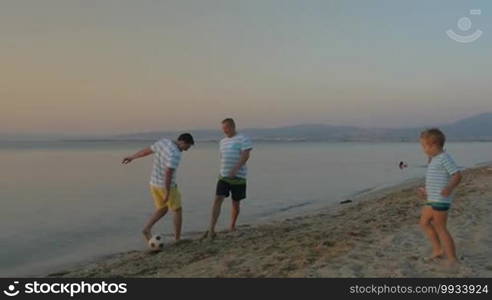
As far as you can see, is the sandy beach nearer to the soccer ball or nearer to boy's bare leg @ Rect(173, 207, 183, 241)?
the soccer ball

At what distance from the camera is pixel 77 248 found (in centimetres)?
1058

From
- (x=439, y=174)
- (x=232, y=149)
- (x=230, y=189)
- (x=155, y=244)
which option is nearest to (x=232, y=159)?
(x=232, y=149)

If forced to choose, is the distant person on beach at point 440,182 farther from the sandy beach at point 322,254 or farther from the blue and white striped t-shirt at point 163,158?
the blue and white striped t-shirt at point 163,158

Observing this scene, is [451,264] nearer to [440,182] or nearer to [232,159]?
[440,182]

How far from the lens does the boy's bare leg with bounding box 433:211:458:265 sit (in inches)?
240

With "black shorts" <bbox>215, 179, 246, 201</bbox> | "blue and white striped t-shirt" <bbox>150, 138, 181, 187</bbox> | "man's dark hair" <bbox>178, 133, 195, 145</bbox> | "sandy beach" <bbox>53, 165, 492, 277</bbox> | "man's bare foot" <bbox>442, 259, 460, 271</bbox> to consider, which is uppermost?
"man's dark hair" <bbox>178, 133, 195, 145</bbox>

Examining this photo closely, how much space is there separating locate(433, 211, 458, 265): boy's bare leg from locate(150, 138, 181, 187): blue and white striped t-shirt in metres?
3.90

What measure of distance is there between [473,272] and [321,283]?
74.8 inches

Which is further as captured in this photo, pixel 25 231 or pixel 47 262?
pixel 25 231

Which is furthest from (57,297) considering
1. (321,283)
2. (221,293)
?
(321,283)

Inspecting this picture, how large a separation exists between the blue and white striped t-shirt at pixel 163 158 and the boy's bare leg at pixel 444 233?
3.90 metres

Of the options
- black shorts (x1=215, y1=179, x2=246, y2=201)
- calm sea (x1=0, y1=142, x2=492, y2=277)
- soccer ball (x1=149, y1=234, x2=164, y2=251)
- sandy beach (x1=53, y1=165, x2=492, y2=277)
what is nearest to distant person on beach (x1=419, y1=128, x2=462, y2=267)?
sandy beach (x1=53, y1=165, x2=492, y2=277)

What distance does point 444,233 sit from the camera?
20.3ft

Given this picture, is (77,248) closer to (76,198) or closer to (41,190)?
(76,198)
